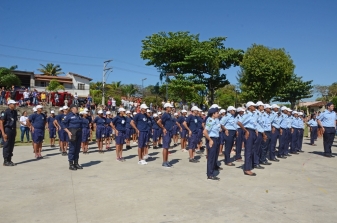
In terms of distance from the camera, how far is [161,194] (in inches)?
249

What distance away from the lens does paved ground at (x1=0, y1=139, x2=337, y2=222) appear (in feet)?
16.7

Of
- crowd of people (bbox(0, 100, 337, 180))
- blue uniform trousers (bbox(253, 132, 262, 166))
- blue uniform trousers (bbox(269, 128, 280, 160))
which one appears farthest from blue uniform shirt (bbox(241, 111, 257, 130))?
blue uniform trousers (bbox(269, 128, 280, 160))

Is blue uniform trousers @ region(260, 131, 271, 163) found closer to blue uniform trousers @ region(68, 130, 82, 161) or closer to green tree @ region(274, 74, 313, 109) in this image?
blue uniform trousers @ region(68, 130, 82, 161)

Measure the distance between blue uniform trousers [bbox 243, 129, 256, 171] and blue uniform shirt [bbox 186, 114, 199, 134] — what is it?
272 centimetres

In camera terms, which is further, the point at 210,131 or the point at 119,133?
the point at 119,133

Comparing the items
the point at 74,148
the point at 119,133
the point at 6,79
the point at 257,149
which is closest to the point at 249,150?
→ the point at 257,149

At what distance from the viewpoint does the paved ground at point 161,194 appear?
5.09 metres

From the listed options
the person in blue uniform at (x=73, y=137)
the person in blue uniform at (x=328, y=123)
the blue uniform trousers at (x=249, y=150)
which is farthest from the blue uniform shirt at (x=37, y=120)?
the person in blue uniform at (x=328, y=123)

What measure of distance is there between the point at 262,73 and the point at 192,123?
21.8 metres

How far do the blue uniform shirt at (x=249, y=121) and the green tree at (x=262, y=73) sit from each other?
911 inches

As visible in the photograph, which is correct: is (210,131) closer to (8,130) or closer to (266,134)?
(266,134)

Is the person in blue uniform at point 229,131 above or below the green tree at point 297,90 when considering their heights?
below

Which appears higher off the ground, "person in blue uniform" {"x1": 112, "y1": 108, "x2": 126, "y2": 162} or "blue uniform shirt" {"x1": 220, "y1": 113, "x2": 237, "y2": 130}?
"blue uniform shirt" {"x1": 220, "y1": 113, "x2": 237, "y2": 130}

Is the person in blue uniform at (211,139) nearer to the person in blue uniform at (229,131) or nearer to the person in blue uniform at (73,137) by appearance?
the person in blue uniform at (229,131)
